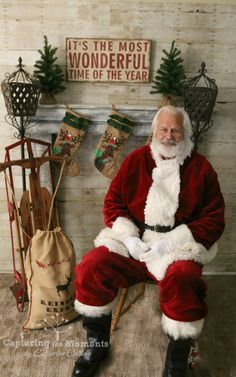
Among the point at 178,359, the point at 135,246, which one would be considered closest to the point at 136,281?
the point at 135,246

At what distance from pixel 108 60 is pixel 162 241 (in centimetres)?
118

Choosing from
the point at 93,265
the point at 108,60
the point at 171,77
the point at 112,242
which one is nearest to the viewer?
the point at 93,265

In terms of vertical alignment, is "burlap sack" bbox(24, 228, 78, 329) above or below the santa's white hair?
below

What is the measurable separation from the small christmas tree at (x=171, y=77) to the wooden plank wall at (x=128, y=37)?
8 cm

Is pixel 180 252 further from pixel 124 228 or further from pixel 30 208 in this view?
pixel 30 208

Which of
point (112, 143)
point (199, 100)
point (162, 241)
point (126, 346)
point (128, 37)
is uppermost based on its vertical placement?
point (128, 37)

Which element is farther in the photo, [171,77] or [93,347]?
[171,77]

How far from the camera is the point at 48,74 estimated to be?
7.55 ft

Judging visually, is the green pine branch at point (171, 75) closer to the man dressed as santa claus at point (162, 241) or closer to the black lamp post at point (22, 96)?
the man dressed as santa claus at point (162, 241)

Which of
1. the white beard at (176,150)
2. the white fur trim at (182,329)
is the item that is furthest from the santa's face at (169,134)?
the white fur trim at (182,329)

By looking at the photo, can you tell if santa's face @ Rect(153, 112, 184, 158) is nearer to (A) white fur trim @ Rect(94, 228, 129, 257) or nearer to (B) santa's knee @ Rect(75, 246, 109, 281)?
(A) white fur trim @ Rect(94, 228, 129, 257)

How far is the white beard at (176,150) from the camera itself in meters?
1.97

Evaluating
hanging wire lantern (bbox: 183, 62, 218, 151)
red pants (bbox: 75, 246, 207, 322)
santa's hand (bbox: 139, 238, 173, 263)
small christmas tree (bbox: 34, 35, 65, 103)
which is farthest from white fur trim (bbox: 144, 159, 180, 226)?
small christmas tree (bbox: 34, 35, 65, 103)

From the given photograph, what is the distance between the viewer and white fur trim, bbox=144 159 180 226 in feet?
6.43
